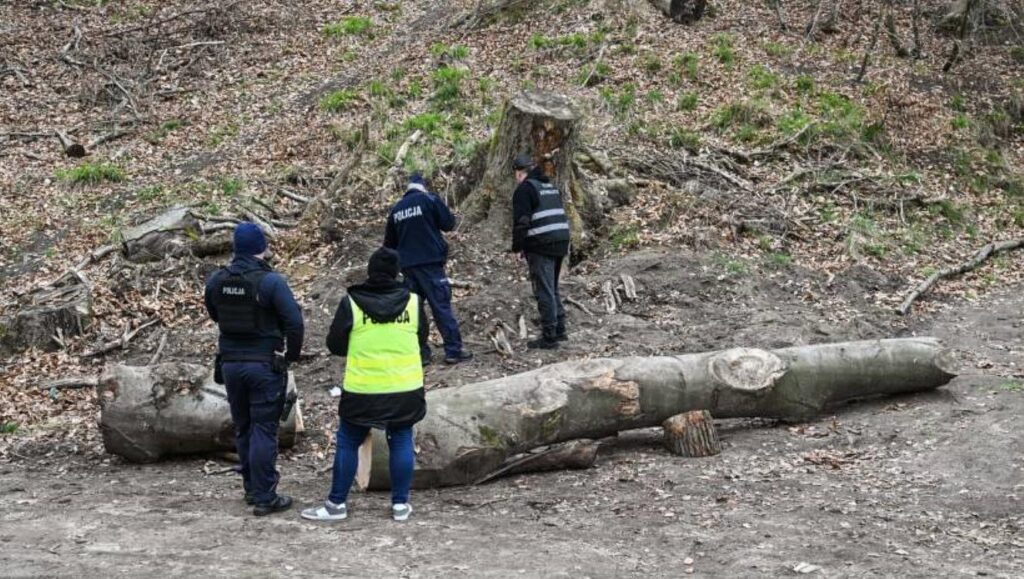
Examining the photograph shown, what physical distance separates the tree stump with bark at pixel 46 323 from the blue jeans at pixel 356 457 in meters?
5.21

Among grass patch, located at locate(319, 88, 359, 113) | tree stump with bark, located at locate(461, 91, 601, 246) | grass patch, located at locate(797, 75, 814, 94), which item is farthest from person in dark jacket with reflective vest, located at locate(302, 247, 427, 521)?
grass patch, located at locate(797, 75, 814, 94)

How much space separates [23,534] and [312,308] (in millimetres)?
4581

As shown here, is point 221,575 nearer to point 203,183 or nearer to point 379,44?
point 203,183

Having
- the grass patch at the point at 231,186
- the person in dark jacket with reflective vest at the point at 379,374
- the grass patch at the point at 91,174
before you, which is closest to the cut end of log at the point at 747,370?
the person in dark jacket with reflective vest at the point at 379,374

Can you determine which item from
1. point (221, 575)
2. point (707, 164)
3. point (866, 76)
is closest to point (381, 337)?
point (221, 575)

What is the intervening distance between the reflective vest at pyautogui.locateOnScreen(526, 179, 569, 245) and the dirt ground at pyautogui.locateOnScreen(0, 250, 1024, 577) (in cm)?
116

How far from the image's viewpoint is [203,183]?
1420cm

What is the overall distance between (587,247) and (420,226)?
3.26 m

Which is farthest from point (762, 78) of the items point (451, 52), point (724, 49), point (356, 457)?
point (356, 457)

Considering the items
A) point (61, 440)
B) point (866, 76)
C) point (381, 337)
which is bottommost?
point (61, 440)

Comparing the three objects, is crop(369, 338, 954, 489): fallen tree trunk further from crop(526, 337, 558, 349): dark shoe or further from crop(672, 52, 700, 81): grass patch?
crop(672, 52, 700, 81): grass patch

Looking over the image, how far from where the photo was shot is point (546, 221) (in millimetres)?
9234

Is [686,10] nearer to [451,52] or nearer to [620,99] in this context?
[451,52]

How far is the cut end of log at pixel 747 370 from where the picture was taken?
7.82 meters
